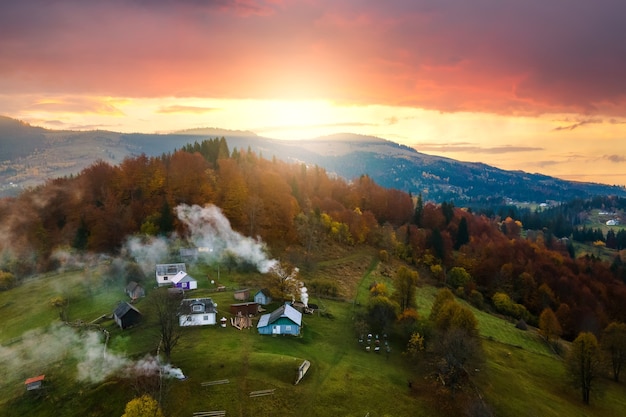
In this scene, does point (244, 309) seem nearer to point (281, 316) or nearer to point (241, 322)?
point (241, 322)

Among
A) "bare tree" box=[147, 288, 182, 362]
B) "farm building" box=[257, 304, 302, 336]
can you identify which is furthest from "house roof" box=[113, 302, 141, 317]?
"farm building" box=[257, 304, 302, 336]

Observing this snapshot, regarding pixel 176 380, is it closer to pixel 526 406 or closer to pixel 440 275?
pixel 526 406

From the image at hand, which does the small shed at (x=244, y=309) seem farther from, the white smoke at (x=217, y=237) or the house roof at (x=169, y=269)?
the white smoke at (x=217, y=237)

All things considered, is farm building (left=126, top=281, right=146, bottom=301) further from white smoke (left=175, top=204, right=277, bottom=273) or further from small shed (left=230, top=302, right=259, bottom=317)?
white smoke (left=175, top=204, right=277, bottom=273)

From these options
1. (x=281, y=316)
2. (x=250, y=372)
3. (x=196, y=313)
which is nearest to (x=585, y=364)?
(x=281, y=316)

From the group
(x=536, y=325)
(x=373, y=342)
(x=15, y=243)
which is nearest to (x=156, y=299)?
(x=373, y=342)

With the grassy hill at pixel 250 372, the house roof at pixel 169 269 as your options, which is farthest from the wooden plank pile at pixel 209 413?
the house roof at pixel 169 269
